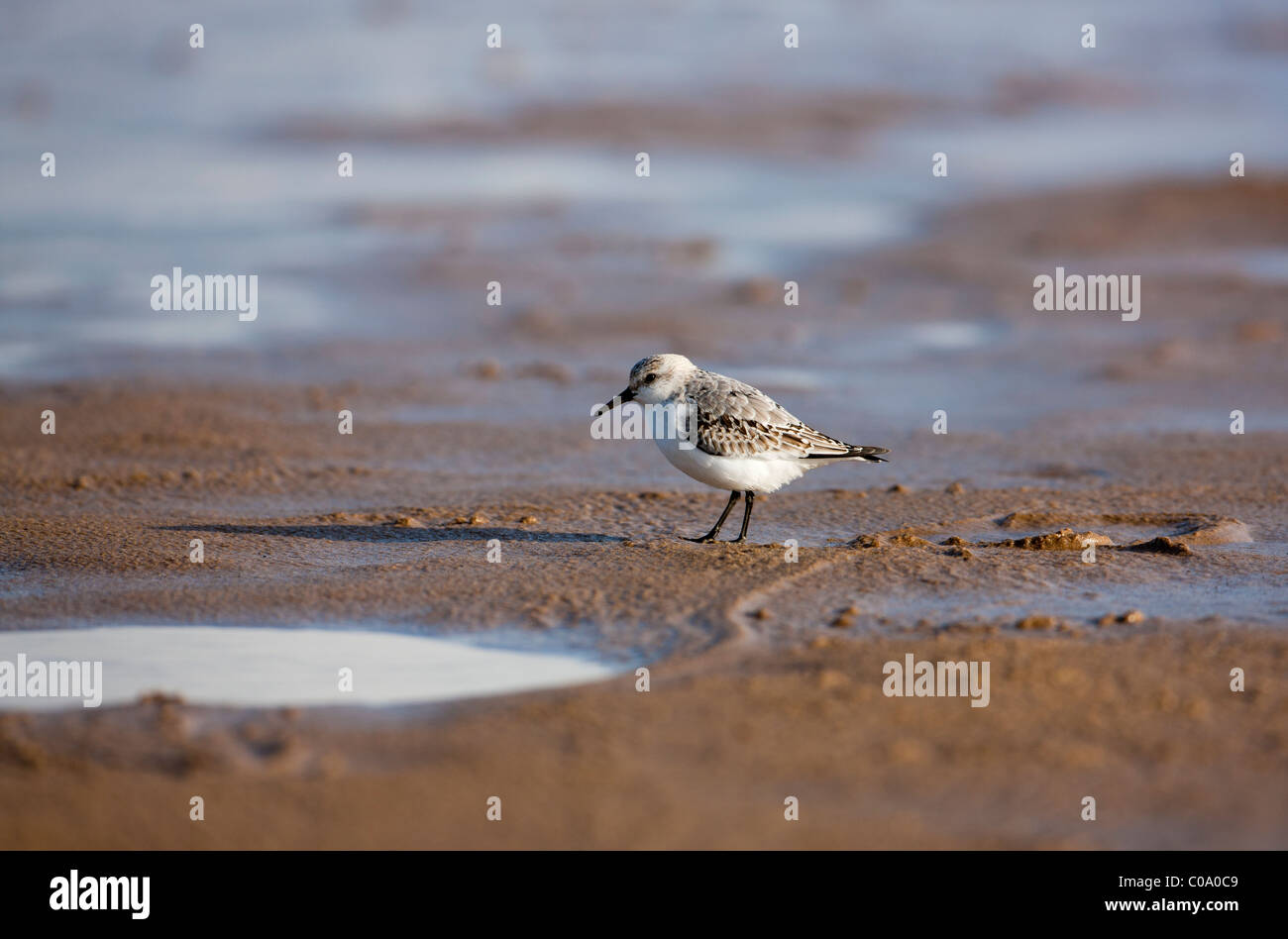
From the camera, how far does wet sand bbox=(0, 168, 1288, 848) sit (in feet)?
16.3

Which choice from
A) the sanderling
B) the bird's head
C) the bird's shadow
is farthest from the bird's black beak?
the bird's shadow

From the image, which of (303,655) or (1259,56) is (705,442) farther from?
(1259,56)

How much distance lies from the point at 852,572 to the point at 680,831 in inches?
107

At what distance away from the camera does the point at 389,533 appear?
26.6 feet

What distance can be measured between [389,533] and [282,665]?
202 cm

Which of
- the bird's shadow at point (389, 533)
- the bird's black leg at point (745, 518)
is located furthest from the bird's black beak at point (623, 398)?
the bird's black leg at point (745, 518)

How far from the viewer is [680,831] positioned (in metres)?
4.80

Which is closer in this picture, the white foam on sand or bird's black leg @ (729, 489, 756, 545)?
the white foam on sand

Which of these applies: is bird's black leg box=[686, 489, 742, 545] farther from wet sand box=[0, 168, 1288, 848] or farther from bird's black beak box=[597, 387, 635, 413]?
bird's black beak box=[597, 387, 635, 413]

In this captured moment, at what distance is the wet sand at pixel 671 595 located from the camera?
4957 millimetres

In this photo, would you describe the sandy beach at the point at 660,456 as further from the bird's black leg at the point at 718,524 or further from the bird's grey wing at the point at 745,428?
the bird's grey wing at the point at 745,428

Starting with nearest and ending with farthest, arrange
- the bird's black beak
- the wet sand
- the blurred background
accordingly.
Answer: the wet sand → the bird's black beak → the blurred background

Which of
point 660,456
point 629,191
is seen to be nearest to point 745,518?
point 660,456

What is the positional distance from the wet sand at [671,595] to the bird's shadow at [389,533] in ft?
0.10
